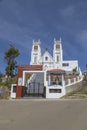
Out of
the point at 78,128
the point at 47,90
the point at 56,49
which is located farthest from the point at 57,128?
the point at 56,49

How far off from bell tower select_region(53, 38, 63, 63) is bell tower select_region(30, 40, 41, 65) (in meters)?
5.11

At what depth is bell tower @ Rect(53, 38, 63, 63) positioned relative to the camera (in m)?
67.7

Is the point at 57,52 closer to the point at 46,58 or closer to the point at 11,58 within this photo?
the point at 46,58

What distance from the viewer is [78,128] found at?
16.9 feet

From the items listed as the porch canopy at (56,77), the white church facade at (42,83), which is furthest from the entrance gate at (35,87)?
the porch canopy at (56,77)

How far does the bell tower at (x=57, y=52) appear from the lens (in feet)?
222

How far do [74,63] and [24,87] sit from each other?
34.8 meters

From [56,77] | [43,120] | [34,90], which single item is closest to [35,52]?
[56,77]

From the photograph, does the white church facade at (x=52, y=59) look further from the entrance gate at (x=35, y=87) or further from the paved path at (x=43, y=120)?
the paved path at (x=43, y=120)

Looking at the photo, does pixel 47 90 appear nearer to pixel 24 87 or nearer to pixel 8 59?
pixel 24 87

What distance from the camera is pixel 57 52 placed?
70312mm

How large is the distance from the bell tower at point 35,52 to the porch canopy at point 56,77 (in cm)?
3671

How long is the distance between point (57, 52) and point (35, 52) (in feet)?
23.2

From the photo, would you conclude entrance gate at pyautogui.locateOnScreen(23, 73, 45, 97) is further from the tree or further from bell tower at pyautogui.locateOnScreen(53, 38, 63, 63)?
bell tower at pyautogui.locateOnScreen(53, 38, 63, 63)
